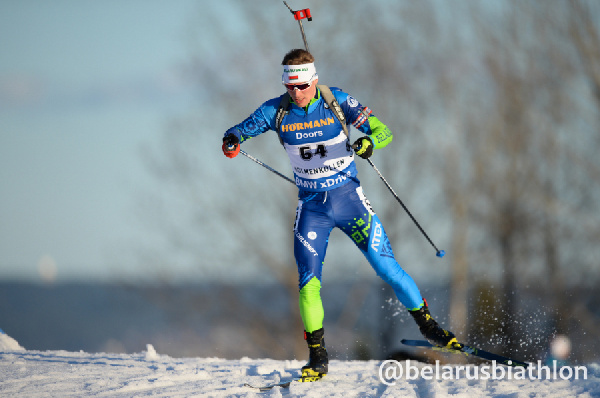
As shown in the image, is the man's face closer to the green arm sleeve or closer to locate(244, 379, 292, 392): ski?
the green arm sleeve

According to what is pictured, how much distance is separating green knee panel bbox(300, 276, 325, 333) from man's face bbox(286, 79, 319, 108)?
146cm

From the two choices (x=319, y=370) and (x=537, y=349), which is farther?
(x=537, y=349)

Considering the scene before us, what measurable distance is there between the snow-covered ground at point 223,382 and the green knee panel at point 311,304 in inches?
20.1

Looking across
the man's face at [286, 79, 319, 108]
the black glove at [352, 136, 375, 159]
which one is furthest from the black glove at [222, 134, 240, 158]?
the black glove at [352, 136, 375, 159]

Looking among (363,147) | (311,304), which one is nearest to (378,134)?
(363,147)

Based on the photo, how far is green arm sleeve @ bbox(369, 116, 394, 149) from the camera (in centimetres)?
544

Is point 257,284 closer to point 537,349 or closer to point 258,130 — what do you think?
point 537,349

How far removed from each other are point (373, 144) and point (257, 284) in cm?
1003

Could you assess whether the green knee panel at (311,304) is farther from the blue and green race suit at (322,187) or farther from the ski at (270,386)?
the ski at (270,386)

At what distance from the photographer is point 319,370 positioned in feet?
18.3

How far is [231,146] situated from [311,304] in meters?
1.47

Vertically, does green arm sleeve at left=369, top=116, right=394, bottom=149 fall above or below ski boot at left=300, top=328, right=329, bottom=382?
above

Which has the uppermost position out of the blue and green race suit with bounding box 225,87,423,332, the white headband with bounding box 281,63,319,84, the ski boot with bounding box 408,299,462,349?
the white headband with bounding box 281,63,319,84

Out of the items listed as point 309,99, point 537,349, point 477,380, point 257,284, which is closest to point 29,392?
point 309,99
